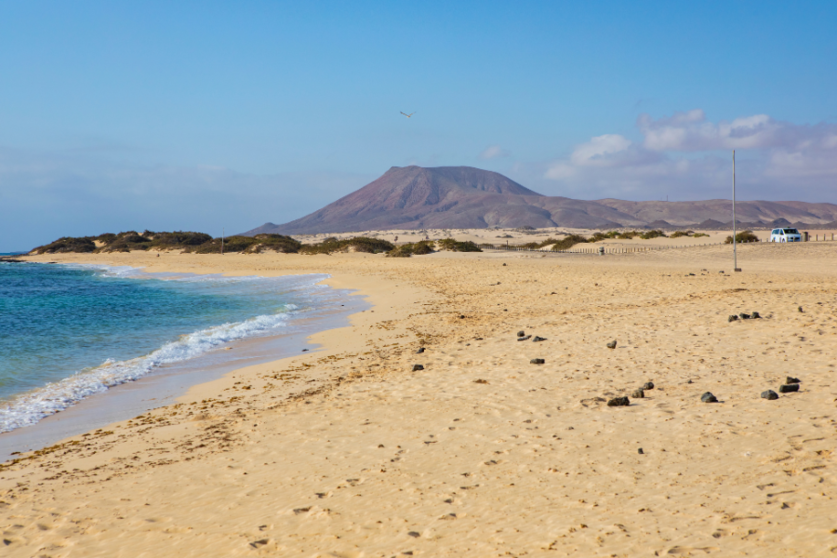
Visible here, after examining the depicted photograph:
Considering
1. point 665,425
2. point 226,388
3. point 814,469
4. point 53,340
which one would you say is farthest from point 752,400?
point 53,340

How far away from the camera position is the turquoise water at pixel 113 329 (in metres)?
10.3

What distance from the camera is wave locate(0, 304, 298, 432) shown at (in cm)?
870

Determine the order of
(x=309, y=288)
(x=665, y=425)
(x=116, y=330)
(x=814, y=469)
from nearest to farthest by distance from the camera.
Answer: (x=814, y=469) → (x=665, y=425) → (x=116, y=330) → (x=309, y=288)

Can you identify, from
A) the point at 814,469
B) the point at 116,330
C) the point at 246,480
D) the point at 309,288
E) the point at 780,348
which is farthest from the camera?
the point at 309,288

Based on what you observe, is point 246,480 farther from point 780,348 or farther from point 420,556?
point 780,348

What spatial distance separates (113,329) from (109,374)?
7.11m

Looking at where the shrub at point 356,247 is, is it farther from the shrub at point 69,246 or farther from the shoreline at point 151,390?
the shrub at point 69,246

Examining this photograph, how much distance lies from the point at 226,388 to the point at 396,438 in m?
4.39

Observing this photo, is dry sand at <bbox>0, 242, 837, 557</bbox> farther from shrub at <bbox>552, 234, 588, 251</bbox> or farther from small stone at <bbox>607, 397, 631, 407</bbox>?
shrub at <bbox>552, 234, 588, 251</bbox>

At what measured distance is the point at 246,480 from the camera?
17.9ft

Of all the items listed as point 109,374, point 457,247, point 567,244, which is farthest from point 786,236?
point 109,374

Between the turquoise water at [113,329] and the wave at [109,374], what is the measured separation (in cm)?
2

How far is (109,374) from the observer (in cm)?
1116

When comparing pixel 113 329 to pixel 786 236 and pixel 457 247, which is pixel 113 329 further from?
pixel 786 236
